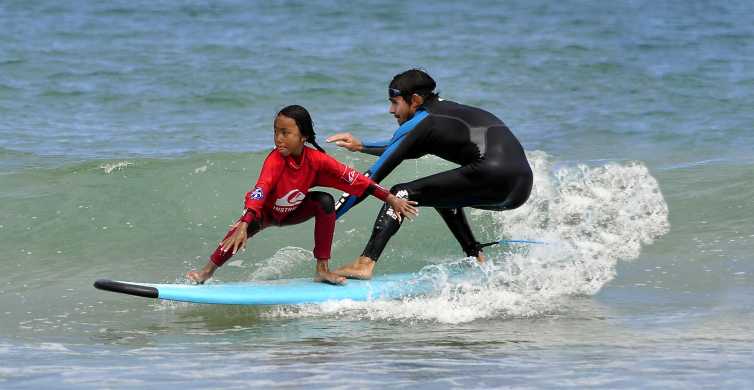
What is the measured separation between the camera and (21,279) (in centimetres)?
746

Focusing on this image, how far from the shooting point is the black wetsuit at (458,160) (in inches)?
264

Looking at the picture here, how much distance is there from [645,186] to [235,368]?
6065 mm

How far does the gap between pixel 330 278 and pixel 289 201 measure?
1.89 ft

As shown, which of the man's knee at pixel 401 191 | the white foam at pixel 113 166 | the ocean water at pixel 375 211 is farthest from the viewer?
the white foam at pixel 113 166

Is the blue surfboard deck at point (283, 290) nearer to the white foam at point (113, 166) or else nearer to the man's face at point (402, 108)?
the man's face at point (402, 108)

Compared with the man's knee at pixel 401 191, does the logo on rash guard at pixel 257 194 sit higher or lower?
lower

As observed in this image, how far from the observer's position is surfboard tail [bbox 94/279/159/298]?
19.2 feet

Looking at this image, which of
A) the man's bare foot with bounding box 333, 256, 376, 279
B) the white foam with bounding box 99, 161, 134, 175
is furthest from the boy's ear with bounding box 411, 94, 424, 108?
the white foam with bounding box 99, 161, 134, 175

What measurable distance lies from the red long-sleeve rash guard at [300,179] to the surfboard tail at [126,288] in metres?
0.71

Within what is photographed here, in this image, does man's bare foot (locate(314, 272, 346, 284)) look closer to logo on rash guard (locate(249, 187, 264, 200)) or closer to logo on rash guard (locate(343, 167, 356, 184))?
logo on rash guard (locate(343, 167, 356, 184))

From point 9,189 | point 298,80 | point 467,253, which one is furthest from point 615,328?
point 298,80

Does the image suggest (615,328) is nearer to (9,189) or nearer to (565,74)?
(9,189)

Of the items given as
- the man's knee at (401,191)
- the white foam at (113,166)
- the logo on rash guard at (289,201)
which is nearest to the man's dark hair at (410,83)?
the man's knee at (401,191)

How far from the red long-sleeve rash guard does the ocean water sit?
63cm
